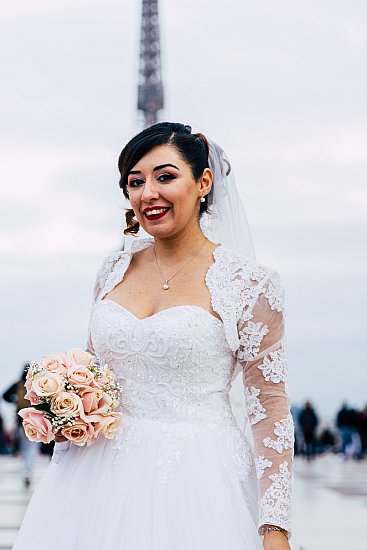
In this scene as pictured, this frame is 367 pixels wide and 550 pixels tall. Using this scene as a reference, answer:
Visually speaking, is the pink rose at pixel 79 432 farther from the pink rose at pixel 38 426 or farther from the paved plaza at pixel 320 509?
the paved plaza at pixel 320 509

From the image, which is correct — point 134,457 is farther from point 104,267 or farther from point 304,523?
point 304,523

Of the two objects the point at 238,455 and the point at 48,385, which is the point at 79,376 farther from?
the point at 238,455

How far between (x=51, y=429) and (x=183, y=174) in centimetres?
79

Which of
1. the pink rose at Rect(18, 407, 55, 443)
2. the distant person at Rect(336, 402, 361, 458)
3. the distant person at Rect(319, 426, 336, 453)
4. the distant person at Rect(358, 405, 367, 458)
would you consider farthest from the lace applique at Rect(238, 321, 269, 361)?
the distant person at Rect(319, 426, 336, 453)

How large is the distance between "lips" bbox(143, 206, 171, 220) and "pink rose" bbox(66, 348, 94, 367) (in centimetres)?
42

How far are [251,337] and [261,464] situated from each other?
13.4 inches

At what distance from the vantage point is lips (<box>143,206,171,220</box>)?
301 cm

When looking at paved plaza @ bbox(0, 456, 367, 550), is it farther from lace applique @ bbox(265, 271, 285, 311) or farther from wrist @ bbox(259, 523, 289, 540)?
lace applique @ bbox(265, 271, 285, 311)

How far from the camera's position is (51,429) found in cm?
290

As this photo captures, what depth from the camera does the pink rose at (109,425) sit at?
2.89m

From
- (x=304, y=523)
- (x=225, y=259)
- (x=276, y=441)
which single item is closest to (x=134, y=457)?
(x=276, y=441)

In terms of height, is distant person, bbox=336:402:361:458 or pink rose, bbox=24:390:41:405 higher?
distant person, bbox=336:402:361:458

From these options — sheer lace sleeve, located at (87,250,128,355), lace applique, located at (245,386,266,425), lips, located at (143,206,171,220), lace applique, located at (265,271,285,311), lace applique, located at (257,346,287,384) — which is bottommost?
lace applique, located at (245,386,266,425)

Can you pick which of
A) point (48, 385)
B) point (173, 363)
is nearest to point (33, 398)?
point (48, 385)
